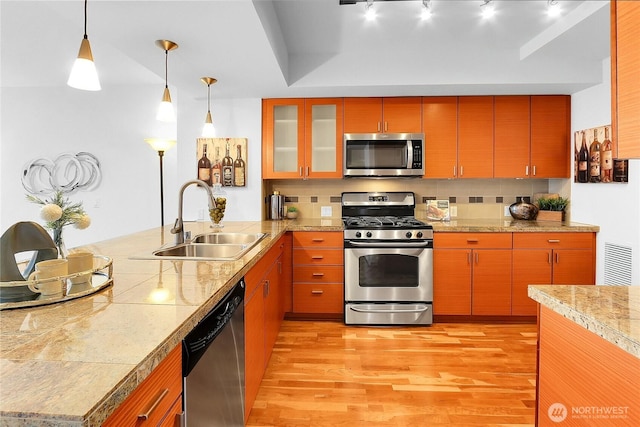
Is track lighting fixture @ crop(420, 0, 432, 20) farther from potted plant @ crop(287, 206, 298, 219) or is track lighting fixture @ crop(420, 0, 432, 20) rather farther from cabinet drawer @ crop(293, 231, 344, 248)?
potted plant @ crop(287, 206, 298, 219)

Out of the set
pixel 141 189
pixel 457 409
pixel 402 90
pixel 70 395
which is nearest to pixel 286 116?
pixel 402 90

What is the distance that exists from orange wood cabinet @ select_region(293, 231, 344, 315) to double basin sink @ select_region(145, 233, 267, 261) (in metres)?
0.77

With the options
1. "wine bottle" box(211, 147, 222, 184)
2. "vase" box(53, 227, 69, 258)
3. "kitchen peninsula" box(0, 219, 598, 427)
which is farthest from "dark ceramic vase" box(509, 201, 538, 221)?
"vase" box(53, 227, 69, 258)

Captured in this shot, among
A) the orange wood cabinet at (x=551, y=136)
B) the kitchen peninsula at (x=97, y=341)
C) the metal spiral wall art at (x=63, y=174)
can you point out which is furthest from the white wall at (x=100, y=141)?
the orange wood cabinet at (x=551, y=136)

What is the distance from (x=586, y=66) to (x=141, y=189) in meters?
4.42

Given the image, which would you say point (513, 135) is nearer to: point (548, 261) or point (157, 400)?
point (548, 261)

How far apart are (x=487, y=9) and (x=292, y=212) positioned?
2.37 metres

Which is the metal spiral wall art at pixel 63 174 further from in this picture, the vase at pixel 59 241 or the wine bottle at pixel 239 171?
the vase at pixel 59 241

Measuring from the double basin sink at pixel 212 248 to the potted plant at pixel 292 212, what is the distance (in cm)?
118

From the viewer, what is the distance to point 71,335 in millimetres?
917

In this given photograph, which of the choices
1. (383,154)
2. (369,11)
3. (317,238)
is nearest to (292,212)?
(317,238)

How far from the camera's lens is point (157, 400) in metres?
0.91

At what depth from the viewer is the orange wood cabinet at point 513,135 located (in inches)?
144

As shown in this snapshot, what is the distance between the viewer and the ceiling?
7.43 feet
